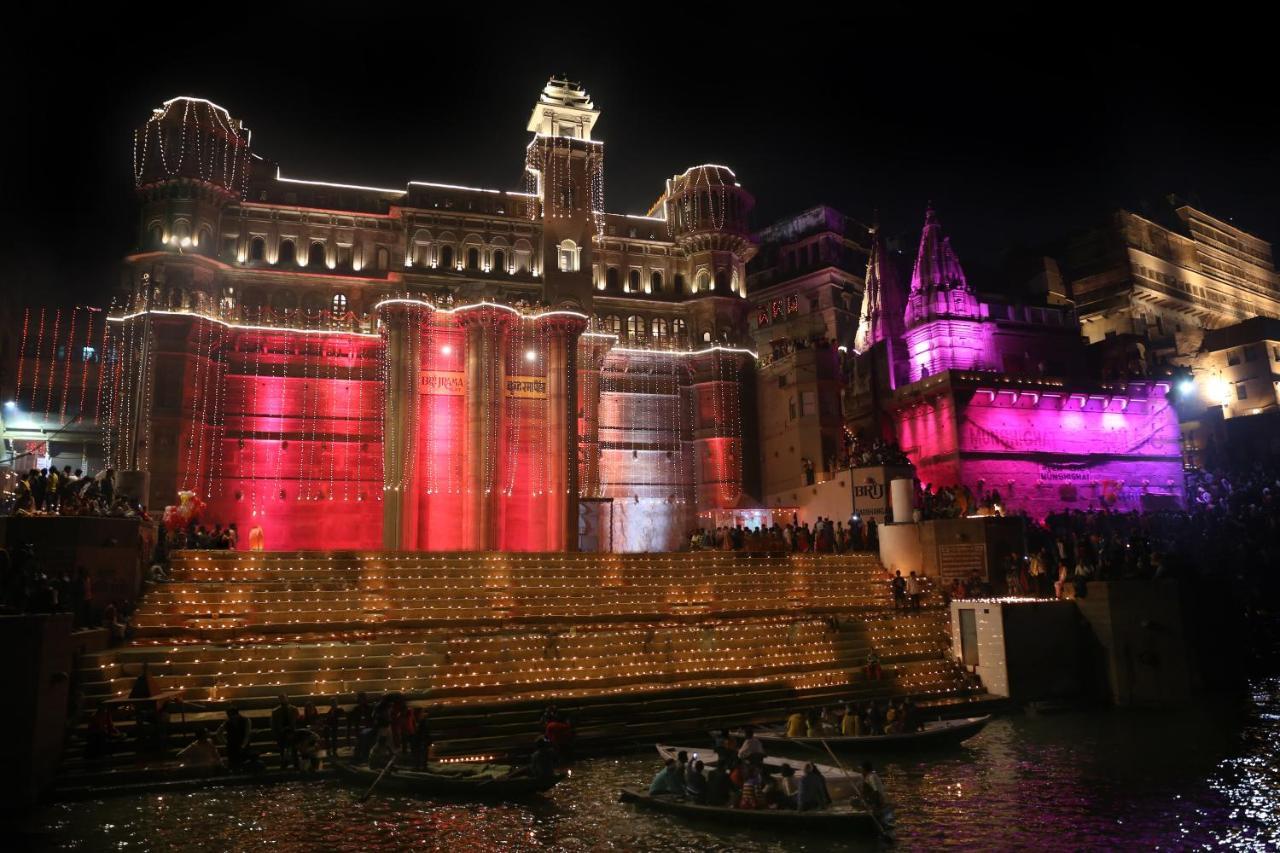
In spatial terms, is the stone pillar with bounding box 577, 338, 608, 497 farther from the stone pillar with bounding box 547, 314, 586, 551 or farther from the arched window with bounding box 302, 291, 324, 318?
the arched window with bounding box 302, 291, 324, 318

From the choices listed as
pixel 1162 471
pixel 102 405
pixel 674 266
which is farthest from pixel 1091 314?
pixel 102 405

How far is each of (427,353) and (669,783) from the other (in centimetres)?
2849

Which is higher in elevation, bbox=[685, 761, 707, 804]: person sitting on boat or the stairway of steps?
the stairway of steps

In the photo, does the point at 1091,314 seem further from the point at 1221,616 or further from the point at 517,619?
the point at 517,619

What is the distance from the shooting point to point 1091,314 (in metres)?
60.8

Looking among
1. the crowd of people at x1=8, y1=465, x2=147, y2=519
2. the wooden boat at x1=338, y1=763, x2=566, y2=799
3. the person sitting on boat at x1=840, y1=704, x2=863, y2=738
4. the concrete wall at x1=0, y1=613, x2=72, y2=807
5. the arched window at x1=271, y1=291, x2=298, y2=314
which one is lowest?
the wooden boat at x1=338, y1=763, x2=566, y2=799

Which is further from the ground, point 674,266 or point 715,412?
point 674,266

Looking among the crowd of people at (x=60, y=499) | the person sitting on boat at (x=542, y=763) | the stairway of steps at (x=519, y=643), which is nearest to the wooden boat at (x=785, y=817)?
the person sitting on boat at (x=542, y=763)

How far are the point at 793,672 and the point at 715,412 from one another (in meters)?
21.4

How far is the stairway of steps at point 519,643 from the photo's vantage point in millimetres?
17828

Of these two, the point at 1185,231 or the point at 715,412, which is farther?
the point at 1185,231

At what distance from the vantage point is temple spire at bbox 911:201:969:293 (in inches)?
Result: 1838

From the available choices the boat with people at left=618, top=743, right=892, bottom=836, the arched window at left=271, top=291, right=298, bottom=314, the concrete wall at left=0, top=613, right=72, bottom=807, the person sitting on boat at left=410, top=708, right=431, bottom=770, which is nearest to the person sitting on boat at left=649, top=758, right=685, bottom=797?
the boat with people at left=618, top=743, right=892, bottom=836

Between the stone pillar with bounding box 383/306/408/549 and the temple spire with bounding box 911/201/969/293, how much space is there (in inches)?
1093
